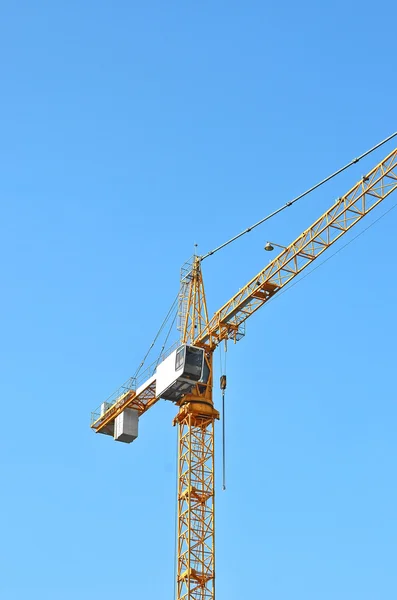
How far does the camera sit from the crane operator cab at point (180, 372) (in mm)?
73750

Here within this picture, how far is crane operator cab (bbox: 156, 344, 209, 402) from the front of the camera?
7375 cm

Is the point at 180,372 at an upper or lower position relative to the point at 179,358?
lower

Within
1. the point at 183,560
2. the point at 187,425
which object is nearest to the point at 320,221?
the point at 187,425

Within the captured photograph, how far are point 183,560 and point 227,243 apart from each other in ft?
63.6

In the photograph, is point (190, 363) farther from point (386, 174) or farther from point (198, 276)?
point (386, 174)

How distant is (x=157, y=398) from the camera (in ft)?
256

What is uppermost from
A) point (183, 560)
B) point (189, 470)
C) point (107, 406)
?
point (107, 406)

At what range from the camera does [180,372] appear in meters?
73.6

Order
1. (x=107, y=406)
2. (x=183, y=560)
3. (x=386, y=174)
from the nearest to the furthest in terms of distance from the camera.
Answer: (x=386, y=174) → (x=183, y=560) → (x=107, y=406)

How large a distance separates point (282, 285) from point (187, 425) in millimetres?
9787

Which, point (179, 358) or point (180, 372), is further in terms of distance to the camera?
point (179, 358)

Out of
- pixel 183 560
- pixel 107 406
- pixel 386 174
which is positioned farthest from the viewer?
pixel 107 406

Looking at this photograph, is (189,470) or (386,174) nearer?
(386,174)

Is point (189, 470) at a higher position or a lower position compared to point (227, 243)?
lower
